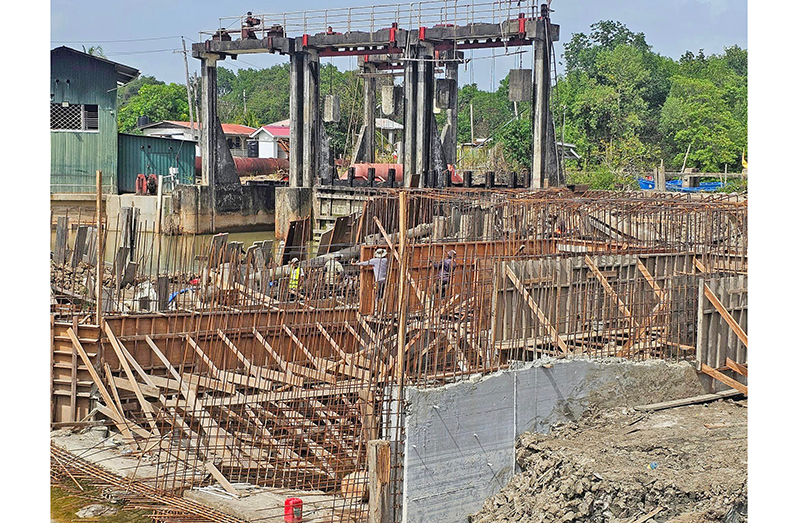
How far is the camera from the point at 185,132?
58.6 meters

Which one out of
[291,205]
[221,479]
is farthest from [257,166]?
[221,479]

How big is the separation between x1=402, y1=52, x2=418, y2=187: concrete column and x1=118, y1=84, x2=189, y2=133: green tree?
4198 centimetres

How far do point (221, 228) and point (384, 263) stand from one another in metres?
23.5

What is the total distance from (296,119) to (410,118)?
5035 millimetres

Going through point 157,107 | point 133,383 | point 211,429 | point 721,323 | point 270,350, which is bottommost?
point 211,429

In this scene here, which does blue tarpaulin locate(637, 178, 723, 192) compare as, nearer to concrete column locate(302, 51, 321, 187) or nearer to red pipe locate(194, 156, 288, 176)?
concrete column locate(302, 51, 321, 187)

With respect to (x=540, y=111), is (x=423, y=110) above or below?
above

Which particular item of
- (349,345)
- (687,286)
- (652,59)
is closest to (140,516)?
(349,345)

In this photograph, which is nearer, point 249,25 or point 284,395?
point 284,395

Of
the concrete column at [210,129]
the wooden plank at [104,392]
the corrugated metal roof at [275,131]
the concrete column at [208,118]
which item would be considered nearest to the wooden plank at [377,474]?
the wooden plank at [104,392]

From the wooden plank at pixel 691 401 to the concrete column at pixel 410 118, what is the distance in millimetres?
22086

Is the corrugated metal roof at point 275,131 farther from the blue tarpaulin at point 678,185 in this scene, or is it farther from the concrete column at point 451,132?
the blue tarpaulin at point 678,185

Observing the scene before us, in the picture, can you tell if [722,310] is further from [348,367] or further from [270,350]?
[270,350]

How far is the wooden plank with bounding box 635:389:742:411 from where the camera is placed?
1117 centimetres
